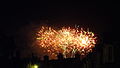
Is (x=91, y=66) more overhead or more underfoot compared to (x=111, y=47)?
more underfoot

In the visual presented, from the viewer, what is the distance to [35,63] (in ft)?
162

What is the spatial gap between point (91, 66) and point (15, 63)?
1701 cm

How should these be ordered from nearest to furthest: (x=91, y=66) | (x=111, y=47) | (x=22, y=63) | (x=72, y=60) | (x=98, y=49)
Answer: (x=111, y=47) < (x=98, y=49) < (x=91, y=66) < (x=72, y=60) < (x=22, y=63)

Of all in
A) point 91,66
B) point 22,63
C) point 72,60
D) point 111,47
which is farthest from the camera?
point 22,63

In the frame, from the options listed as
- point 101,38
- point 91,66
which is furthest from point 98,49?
point 91,66

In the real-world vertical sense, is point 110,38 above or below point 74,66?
above

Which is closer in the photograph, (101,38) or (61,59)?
(101,38)

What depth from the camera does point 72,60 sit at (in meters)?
44.4

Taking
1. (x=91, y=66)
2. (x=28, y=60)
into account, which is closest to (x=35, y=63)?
(x=28, y=60)

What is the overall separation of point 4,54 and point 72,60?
Answer: 1182cm

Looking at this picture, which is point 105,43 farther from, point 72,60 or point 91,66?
point 72,60

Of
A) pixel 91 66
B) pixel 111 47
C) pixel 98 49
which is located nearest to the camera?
pixel 111 47

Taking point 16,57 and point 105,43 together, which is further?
point 16,57

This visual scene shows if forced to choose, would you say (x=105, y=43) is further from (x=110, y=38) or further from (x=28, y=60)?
(x=28, y=60)
